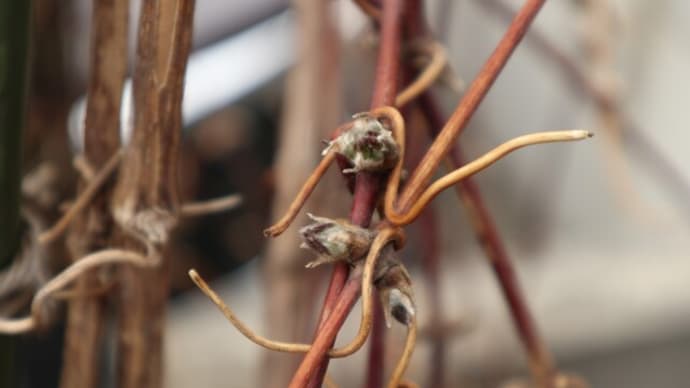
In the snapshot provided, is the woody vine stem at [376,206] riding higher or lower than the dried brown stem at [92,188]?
higher

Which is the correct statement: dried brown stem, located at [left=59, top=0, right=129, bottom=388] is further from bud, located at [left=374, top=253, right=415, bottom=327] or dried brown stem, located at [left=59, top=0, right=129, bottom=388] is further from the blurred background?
the blurred background

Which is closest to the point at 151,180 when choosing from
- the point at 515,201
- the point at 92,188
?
the point at 92,188

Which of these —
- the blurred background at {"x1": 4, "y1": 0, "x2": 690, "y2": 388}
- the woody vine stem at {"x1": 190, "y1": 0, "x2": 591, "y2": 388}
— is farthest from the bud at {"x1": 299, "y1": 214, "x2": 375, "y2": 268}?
the blurred background at {"x1": 4, "y1": 0, "x2": 690, "y2": 388}

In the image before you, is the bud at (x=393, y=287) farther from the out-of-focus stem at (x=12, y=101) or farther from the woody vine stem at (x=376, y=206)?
the out-of-focus stem at (x=12, y=101)

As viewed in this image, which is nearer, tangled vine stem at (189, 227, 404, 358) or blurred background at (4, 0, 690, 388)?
tangled vine stem at (189, 227, 404, 358)

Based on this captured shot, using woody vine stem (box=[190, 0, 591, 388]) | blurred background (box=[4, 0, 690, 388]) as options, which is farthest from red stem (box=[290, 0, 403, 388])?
blurred background (box=[4, 0, 690, 388])

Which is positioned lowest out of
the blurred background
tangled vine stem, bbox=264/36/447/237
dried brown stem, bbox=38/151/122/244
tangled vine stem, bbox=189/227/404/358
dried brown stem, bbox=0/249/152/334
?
the blurred background

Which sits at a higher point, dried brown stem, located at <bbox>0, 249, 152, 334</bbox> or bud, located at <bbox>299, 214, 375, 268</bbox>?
bud, located at <bbox>299, 214, 375, 268</bbox>

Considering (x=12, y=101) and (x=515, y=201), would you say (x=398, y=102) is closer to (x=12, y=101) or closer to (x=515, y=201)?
(x=12, y=101)

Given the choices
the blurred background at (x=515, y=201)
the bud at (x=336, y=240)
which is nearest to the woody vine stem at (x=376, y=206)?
the bud at (x=336, y=240)
